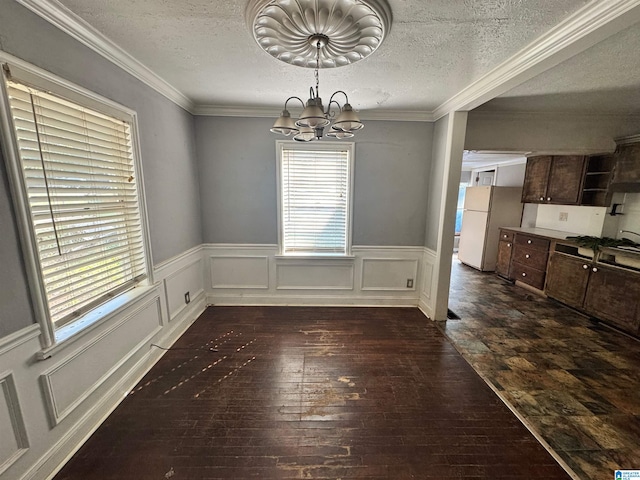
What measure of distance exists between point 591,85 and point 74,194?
4142 millimetres

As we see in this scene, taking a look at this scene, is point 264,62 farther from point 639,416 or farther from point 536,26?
point 639,416

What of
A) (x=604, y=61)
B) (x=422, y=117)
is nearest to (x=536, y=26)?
(x=604, y=61)

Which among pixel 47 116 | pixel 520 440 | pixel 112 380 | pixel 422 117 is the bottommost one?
pixel 520 440

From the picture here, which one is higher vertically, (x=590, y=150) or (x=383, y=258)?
(x=590, y=150)

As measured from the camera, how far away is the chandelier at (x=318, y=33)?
4.24 feet

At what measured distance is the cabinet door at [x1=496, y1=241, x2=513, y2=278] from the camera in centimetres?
466

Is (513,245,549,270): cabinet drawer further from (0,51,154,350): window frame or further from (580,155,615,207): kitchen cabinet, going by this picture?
(0,51,154,350): window frame

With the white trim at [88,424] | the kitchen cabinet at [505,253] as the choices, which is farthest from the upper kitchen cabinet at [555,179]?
the white trim at [88,424]

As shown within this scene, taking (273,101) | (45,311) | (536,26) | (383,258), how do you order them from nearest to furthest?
(45,311) → (536,26) → (273,101) → (383,258)

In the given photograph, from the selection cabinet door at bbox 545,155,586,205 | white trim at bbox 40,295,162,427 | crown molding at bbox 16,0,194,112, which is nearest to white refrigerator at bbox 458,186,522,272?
cabinet door at bbox 545,155,586,205

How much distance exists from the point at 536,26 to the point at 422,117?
5.75 ft

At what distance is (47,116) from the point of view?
4.70 ft

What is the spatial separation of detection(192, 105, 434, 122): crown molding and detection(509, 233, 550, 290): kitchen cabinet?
2682 millimetres

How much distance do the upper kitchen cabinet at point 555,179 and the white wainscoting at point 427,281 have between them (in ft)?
7.41
